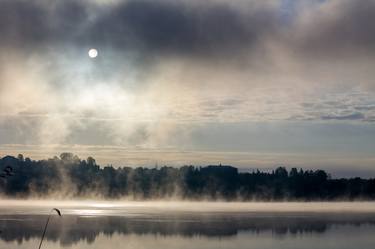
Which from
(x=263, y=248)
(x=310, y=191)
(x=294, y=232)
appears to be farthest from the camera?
(x=310, y=191)

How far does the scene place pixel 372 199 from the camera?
18925cm

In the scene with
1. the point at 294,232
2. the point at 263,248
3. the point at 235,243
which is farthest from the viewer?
the point at 294,232

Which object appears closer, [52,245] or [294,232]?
[52,245]

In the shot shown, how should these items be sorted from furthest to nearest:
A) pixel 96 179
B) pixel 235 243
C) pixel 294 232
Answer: pixel 96 179
pixel 294 232
pixel 235 243

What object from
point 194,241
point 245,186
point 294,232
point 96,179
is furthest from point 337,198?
point 194,241

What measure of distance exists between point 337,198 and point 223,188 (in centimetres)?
3224

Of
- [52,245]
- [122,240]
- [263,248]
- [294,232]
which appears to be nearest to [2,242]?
[52,245]

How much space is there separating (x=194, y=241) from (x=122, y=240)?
19.2 ft

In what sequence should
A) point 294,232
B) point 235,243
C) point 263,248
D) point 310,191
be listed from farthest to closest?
point 310,191
point 294,232
point 235,243
point 263,248

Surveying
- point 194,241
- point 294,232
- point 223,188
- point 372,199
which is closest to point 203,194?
point 223,188

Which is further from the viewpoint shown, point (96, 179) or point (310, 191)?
point (96, 179)

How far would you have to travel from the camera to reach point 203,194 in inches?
7648

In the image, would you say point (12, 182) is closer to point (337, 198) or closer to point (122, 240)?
point (337, 198)

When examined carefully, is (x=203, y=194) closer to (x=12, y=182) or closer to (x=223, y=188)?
(x=223, y=188)
